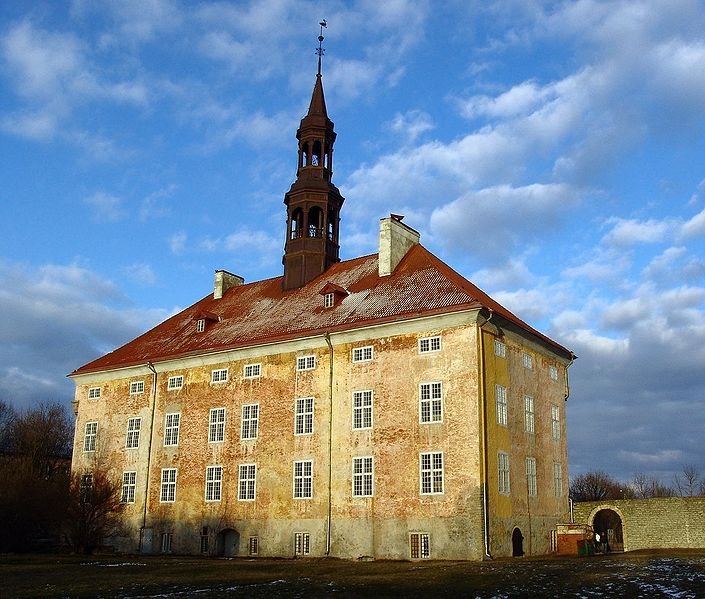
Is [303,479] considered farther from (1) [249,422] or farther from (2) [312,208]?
(2) [312,208]

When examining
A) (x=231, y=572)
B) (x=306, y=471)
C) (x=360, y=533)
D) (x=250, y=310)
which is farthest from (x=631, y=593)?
(x=250, y=310)

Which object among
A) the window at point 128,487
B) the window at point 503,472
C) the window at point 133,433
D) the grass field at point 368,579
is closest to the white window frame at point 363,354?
the window at point 503,472

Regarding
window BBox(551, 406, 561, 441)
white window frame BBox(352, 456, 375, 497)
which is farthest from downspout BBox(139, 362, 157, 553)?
window BBox(551, 406, 561, 441)

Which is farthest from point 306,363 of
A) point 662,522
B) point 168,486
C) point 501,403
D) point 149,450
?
point 662,522

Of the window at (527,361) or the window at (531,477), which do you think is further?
the window at (527,361)

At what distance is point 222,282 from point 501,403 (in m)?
23.7

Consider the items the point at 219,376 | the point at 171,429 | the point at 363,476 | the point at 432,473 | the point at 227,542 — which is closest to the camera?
the point at 432,473

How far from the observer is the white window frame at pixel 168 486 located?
147 feet

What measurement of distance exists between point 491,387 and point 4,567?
21.9 metres

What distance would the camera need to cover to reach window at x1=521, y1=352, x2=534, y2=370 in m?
40.5

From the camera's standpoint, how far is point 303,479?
39750mm

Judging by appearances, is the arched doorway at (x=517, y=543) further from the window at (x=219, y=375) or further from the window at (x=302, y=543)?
the window at (x=219, y=375)

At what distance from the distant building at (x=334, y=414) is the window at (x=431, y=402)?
0.21 ft

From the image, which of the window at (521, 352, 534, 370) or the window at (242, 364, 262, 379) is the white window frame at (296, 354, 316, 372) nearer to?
the window at (242, 364, 262, 379)
